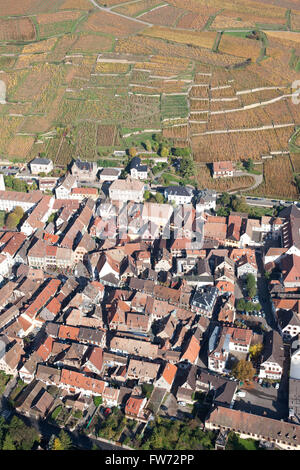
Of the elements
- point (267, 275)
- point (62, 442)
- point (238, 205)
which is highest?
point (238, 205)

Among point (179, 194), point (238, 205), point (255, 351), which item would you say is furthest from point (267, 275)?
point (179, 194)

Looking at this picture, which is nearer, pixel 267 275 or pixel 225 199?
pixel 267 275

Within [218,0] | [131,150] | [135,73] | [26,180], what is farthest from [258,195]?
[218,0]

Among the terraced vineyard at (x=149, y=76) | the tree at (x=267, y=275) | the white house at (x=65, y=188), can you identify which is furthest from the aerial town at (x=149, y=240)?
the white house at (x=65, y=188)

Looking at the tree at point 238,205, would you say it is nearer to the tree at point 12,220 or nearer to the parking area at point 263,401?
the parking area at point 263,401

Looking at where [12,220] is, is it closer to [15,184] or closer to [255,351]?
[15,184]

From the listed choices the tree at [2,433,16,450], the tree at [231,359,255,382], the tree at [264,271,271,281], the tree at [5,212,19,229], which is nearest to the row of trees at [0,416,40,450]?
the tree at [2,433,16,450]

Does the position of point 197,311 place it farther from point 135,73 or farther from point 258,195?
point 135,73
